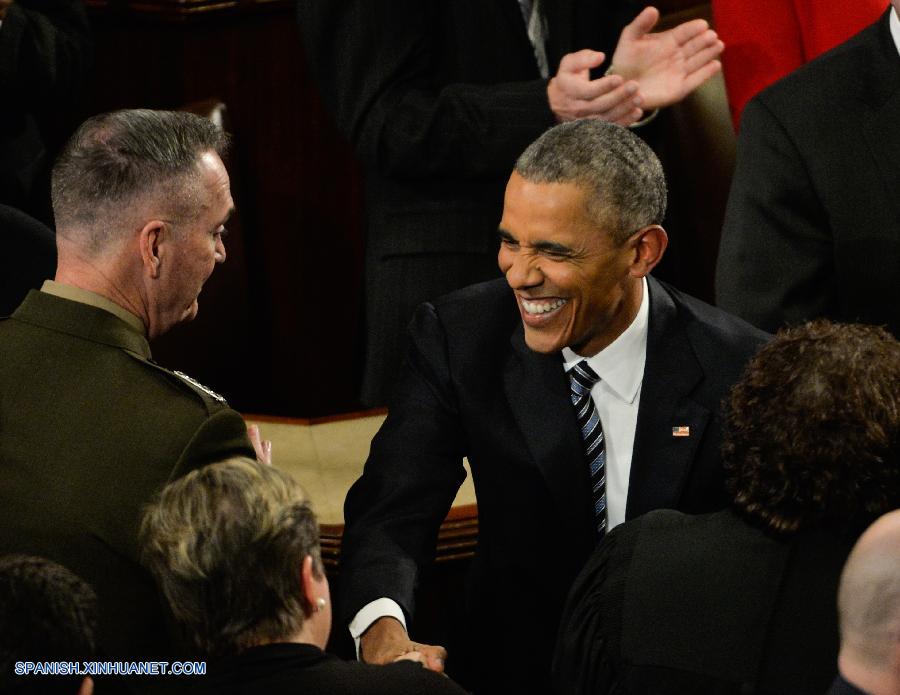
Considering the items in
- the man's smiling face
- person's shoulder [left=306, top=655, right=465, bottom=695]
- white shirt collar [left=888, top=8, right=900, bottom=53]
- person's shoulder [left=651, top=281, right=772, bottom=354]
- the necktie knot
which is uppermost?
white shirt collar [left=888, top=8, right=900, bottom=53]

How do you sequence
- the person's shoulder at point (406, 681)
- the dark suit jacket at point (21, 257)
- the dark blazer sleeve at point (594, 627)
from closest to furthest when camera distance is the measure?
the person's shoulder at point (406, 681) → the dark blazer sleeve at point (594, 627) → the dark suit jacket at point (21, 257)

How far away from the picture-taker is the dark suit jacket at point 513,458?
222cm

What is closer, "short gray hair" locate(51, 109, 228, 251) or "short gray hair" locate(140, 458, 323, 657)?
"short gray hair" locate(140, 458, 323, 657)

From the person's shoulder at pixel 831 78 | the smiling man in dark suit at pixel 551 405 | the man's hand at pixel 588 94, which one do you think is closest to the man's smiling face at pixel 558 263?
the smiling man in dark suit at pixel 551 405

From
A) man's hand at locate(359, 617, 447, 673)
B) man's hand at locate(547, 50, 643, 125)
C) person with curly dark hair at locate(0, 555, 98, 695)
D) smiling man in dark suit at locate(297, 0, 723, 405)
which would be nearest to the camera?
person with curly dark hair at locate(0, 555, 98, 695)

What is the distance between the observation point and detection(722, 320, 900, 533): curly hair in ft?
5.72

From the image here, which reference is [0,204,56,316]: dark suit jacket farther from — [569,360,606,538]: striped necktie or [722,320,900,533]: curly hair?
[722,320,900,533]: curly hair

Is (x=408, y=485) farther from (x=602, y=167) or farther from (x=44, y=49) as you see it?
(x=44, y=49)

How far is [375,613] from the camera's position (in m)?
2.10

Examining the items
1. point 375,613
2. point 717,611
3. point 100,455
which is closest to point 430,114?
point 375,613

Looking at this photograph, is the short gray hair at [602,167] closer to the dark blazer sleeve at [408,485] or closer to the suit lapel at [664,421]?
the suit lapel at [664,421]

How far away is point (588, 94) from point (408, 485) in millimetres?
1145

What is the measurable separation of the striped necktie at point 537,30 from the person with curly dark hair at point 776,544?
1.59 metres

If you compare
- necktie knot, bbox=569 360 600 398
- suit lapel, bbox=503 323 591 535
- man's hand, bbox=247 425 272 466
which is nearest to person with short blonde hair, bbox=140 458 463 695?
man's hand, bbox=247 425 272 466
